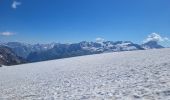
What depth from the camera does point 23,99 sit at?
616 inches

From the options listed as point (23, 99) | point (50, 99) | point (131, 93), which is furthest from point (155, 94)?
point (23, 99)

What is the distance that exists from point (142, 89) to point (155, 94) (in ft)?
4.87

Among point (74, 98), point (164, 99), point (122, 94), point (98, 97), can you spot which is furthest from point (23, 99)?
point (164, 99)

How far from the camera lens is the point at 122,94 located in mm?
11344

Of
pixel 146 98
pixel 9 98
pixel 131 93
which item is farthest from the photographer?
pixel 9 98

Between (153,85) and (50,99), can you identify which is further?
(50,99)

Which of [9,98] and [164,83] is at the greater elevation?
[164,83]

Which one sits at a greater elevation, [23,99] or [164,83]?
[164,83]

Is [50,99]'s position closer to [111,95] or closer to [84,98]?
[84,98]

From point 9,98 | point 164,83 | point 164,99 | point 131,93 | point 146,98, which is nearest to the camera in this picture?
point 164,99

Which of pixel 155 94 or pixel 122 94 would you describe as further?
pixel 122 94

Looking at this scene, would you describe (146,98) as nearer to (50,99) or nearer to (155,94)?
(155,94)

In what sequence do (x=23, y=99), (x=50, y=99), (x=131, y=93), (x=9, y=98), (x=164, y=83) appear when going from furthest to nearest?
(x=9, y=98)
(x=23, y=99)
(x=50, y=99)
(x=164, y=83)
(x=131, y=93)

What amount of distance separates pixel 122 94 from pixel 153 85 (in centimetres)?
186
